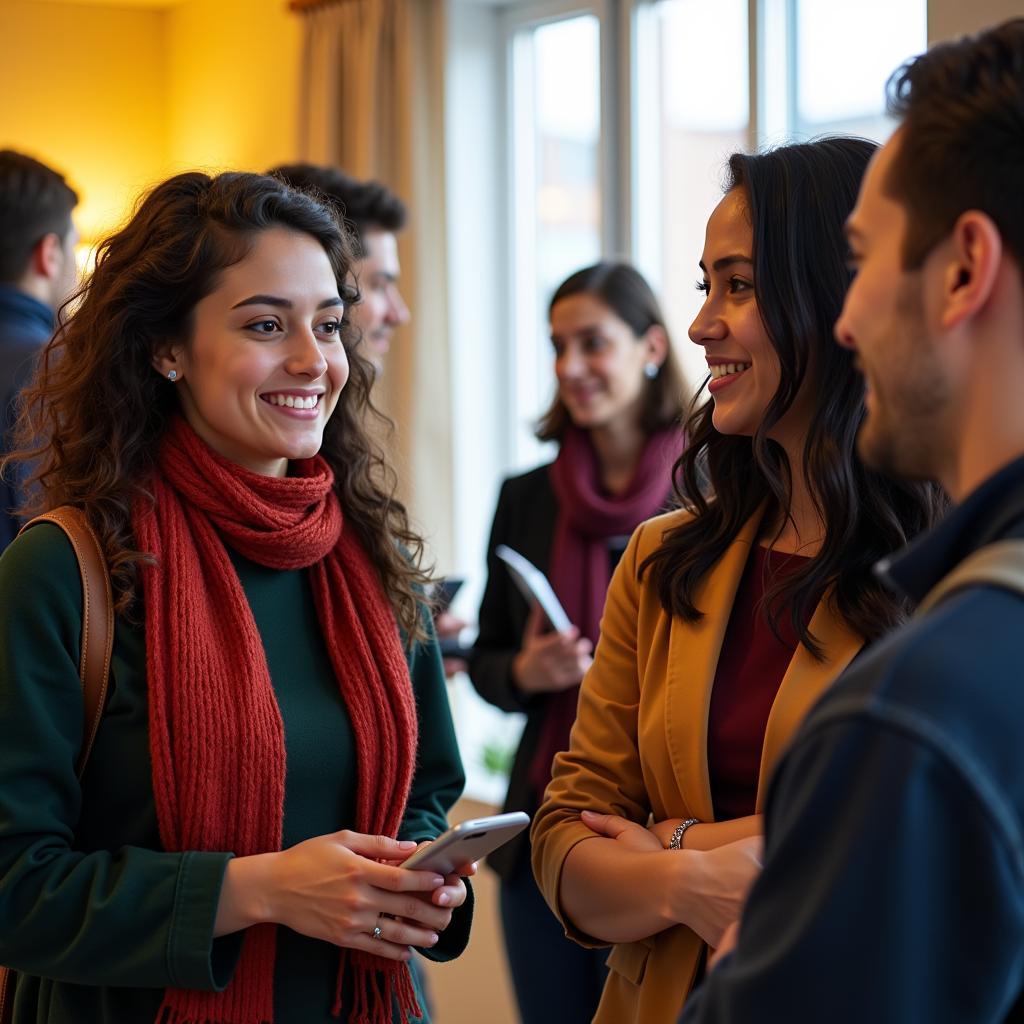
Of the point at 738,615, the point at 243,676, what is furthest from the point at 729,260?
the point at 243,676

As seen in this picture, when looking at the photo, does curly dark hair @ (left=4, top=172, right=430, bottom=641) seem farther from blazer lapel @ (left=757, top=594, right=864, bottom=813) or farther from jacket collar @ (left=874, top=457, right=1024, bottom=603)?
jacket collar @ (left=874, top=457, right=1024, bottom=603)

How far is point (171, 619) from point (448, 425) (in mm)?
2708

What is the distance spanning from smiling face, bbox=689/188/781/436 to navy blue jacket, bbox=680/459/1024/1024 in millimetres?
779

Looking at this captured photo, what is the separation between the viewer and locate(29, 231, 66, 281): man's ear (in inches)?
121

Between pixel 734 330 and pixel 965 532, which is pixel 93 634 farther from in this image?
pixel 965 532

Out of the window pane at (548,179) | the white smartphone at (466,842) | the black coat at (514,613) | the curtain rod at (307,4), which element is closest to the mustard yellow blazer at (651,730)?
the white smartphone at (466,842)

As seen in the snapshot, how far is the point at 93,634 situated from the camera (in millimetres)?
1640

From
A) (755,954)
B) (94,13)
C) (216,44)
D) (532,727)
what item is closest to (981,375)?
(755,954)

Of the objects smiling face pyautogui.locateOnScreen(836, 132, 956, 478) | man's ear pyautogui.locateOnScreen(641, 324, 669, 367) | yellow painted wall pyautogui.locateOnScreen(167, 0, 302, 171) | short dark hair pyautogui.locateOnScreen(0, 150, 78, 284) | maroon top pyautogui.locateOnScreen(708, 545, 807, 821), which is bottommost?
maroon top pyautogui.locateOnScreen(708, 545, 807, 821)

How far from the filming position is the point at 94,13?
5.77 m

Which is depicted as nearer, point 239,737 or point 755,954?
point 755,954

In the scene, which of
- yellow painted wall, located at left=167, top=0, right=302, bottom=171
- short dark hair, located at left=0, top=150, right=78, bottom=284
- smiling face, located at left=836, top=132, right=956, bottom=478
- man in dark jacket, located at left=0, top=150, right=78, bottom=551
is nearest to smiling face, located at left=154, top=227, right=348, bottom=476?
smiling face, located at left=836, top=132, right=956, bottom=478

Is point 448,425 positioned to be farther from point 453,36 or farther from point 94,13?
point 94,13

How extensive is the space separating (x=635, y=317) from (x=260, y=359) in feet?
4.59
